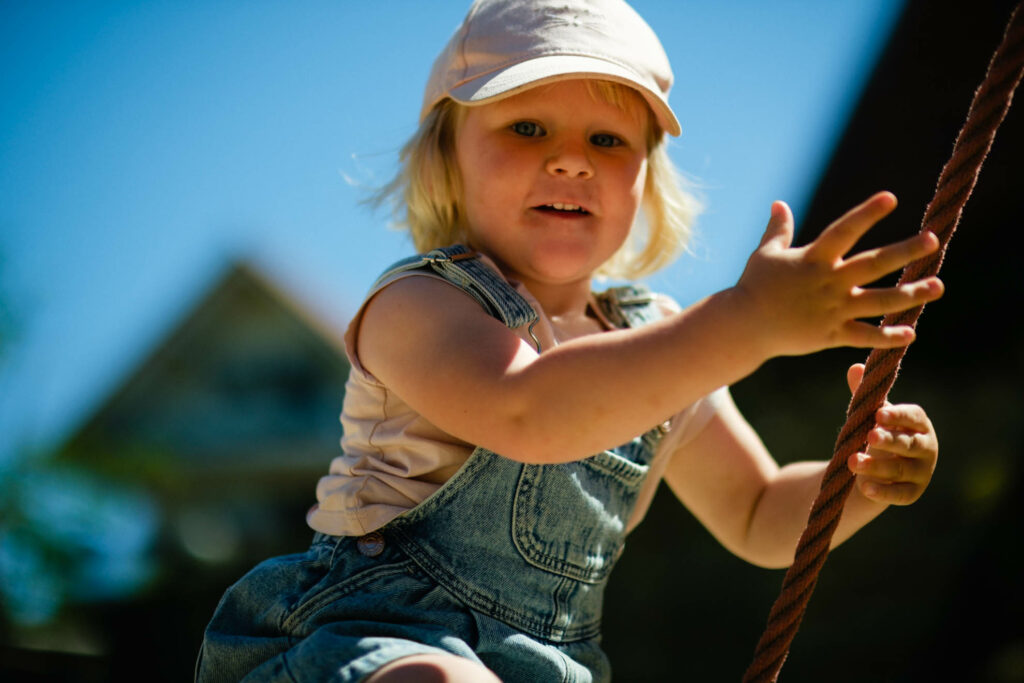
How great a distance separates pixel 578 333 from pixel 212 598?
314cm

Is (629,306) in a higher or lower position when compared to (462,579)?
higher

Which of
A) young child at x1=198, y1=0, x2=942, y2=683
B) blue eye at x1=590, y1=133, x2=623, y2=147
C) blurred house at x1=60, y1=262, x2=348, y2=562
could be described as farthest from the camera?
blurred house at x1=60, y1=262, x2=348, y2=562

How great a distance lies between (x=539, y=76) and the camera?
1394 mm

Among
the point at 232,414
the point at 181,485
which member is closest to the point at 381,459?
the point at 181,485

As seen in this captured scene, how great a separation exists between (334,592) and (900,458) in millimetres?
800

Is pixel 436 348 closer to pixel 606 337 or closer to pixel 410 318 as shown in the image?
pixel 410 318

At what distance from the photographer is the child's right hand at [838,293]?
35.6 inches

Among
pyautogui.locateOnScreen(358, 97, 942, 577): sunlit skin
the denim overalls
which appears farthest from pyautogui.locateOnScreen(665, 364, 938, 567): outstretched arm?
the denim overalls

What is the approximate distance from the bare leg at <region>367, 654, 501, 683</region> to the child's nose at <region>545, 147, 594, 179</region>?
Answer: 2.39 ft

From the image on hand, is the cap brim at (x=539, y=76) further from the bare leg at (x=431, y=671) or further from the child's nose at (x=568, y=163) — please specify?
the bare leg at (x=431, y=671)

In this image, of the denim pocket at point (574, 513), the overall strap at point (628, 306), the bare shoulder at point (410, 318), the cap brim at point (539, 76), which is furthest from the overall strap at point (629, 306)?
the bare shoulder at point (410, 318)

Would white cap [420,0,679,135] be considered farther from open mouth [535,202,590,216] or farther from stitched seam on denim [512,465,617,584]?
stitched seam on denim [512,465,617,584]

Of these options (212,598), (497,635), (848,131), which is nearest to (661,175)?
(497,635)

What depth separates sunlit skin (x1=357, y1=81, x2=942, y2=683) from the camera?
3.03 feet
